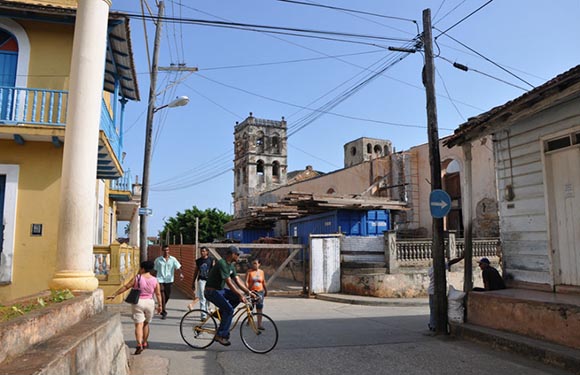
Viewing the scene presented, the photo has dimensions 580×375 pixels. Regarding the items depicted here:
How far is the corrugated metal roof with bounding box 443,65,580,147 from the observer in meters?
6.59

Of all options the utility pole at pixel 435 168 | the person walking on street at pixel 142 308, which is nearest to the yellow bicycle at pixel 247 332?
the person walking on street at pixel 142 308

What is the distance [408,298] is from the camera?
15.0 m

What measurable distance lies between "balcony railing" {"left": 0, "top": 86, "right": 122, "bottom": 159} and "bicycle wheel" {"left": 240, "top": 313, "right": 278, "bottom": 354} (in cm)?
617

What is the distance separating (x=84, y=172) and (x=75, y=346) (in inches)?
114

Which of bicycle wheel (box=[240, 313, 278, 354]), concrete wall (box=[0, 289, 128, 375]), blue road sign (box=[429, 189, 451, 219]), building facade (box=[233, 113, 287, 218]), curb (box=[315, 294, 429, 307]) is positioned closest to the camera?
concrete wall (box=[0, 289, 128, 375])

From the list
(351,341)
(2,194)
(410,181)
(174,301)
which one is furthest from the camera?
(410,181)

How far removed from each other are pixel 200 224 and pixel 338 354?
41004 millimetres

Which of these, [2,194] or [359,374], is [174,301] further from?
[359,374]

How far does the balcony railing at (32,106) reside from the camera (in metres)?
9.59

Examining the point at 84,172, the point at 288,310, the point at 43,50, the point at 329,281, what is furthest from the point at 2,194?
the point at 329,281

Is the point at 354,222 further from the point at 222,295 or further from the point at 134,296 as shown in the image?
the point at 134,296

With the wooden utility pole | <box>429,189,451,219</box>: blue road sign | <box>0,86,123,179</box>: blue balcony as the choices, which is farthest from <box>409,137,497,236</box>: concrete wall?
<box>0,86,123,179</box>: blue balcony

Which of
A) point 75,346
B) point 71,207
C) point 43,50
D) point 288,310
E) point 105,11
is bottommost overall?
point 288,310

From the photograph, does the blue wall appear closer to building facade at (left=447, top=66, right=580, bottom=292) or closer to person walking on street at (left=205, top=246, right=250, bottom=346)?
building facade at (left=447, top=66, right=580, bottom=292)
